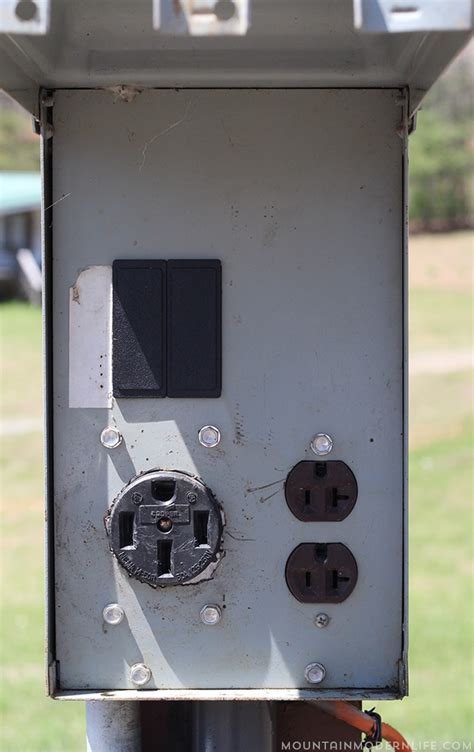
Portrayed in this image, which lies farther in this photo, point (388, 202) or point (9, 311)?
point (9, 311)

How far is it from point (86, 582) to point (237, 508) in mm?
356

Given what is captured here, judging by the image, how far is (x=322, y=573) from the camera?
7.23 ft

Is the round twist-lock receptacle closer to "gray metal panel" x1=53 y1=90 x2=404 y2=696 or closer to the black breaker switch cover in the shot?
"gray metal panel" x1=53 y1=90 x2=404 y2=696

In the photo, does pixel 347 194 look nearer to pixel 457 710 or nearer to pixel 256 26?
pixel 256 26

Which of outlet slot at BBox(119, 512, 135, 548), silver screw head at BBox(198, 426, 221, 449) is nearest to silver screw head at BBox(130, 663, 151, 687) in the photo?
outlet slot at BBox(119, 512, 135, 548)

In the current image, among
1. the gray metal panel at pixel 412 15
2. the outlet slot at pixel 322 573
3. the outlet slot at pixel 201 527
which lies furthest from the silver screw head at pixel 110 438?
the gray metal panel at pixel 412 15

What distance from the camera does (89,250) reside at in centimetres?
221

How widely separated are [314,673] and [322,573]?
0.21 m

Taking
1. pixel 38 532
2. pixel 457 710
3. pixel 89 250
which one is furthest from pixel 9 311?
pixel 89 250

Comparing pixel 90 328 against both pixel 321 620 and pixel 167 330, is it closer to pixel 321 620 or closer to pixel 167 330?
pixel 167 330

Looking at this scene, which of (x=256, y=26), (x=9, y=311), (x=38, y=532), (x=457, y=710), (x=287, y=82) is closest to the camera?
(x=256, y=26)

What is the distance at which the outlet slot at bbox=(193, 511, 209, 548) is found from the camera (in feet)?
7.11

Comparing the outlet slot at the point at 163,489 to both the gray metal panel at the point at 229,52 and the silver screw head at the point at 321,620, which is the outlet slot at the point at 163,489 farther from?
the gray metal panel at the point at 229,52

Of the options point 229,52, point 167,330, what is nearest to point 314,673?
point 167,330
